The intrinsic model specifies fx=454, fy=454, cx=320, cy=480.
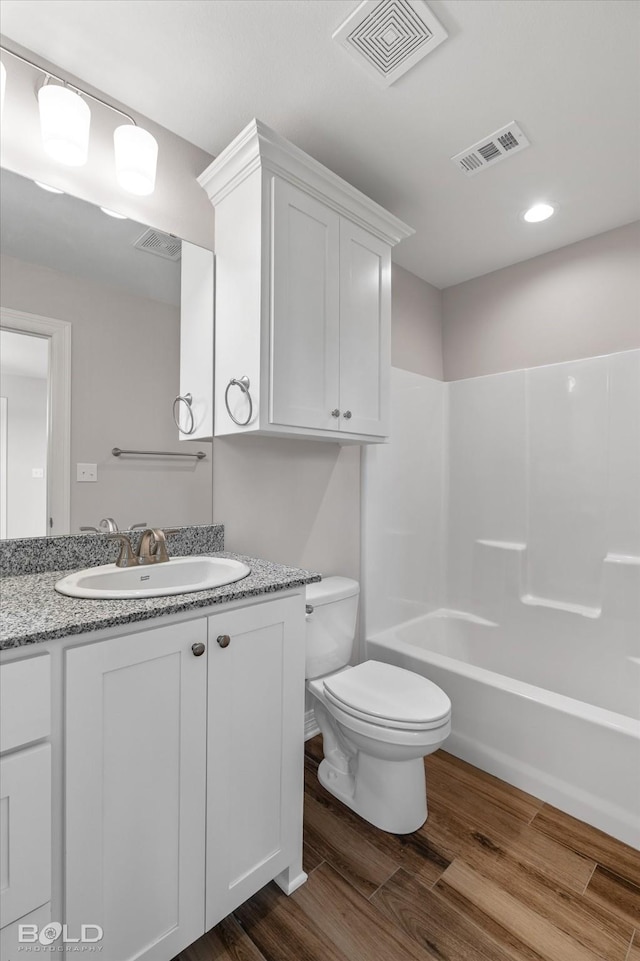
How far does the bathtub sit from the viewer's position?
1591mm

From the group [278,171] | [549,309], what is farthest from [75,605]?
[549,309]

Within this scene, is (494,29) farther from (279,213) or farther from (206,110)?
(206,110)

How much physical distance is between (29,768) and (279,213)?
5.41 feet

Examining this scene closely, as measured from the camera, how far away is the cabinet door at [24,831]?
2.73ft

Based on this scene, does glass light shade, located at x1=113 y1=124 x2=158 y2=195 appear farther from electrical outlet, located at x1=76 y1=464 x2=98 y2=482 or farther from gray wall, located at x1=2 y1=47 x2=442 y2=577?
electrical outlet, located at x1=76 y1=464 x2=98 y2=482

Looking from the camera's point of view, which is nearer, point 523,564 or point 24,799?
point 24,799

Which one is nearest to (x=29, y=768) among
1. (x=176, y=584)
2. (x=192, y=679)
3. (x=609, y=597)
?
(x=192, y=679)

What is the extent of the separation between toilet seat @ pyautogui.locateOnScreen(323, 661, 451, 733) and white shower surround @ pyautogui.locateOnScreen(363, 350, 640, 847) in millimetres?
401

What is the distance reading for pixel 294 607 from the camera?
52.2 inches

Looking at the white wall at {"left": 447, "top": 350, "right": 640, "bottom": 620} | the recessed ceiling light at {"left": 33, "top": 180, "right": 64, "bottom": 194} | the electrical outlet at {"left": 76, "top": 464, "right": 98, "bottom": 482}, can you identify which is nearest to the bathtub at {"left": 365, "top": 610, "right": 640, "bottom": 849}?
the white wall at {"left": 447, "top": 350, "right": 640, "bottom": 620}

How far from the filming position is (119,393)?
58.6 inches

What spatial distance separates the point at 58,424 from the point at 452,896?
1.84m

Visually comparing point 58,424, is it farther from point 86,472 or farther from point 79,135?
point 79,135

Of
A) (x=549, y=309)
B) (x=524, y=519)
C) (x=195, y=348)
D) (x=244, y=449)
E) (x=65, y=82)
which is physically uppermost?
(x=65, y=82)
